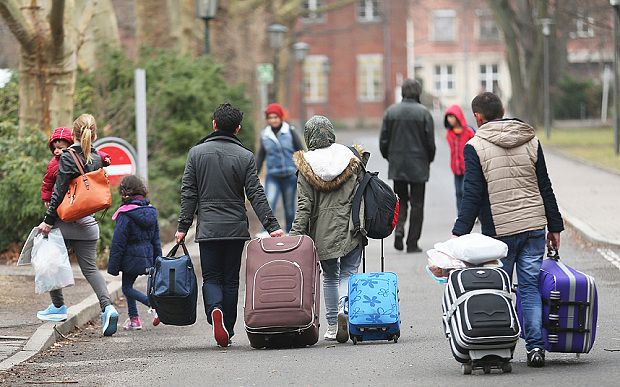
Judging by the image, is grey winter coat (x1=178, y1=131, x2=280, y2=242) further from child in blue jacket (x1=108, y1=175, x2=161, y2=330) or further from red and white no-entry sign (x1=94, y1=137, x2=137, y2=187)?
red and white no-entry sign (x1=94, y1=137, x2=137, y2=187)

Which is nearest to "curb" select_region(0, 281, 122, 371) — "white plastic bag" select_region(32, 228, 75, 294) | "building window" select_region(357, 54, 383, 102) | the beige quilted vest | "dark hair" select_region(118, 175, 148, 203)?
"white plastic bag" select_region(32, 228, 75, 294)

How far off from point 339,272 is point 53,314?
2.60m

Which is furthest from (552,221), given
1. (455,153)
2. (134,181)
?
(455,153)

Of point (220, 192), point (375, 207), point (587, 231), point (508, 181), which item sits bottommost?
point (587, 231)

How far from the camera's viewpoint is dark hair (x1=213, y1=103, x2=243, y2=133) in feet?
33.7

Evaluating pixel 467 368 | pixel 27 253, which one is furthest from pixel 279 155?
pixel 467 368

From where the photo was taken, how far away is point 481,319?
8141mm

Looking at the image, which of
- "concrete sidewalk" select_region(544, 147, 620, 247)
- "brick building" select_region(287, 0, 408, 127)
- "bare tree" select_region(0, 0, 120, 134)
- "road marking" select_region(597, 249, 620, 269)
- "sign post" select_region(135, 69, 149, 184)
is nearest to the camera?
"road marking" select_region(597, 249, 620, 269)

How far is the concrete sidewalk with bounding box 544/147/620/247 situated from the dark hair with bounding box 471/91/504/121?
809 centimetres

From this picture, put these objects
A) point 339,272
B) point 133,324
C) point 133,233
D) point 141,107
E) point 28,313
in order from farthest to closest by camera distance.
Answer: point 141,107 → point 28,313 → point 133,324 → point 133,233 → point 339,272

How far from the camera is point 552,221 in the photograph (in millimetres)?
8812

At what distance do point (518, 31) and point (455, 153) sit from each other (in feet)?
127

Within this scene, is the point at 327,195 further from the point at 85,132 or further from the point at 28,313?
the point at 28,313

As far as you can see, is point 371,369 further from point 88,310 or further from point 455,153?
point 455,153
